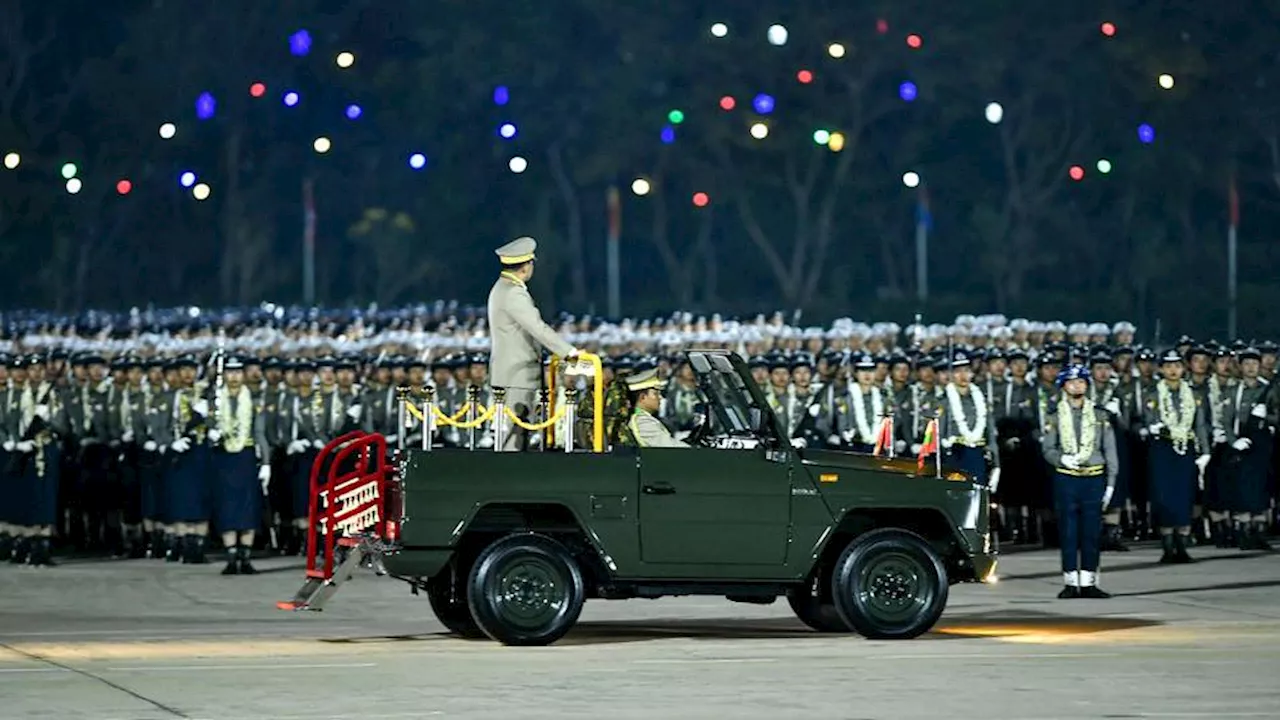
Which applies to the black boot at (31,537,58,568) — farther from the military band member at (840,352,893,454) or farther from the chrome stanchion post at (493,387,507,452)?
the chrome stanchion post at (493,387,507,452)

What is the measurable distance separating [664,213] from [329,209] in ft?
42.5

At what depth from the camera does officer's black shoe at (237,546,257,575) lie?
29853 millimetres

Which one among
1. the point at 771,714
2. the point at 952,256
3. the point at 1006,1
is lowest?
the point at 771,714

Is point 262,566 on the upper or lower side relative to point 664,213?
lower

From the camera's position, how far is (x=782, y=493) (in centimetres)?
2156

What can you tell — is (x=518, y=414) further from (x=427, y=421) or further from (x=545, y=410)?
(x=427, y=421)

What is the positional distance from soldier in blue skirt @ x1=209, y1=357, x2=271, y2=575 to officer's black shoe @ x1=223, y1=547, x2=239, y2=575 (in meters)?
0.35

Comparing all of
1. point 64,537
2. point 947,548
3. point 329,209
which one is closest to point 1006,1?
point 329,209

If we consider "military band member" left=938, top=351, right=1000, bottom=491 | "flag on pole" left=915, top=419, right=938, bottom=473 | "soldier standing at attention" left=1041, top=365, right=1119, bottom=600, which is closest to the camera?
"flag on pole" left=915, top=419, right=938, bottom=473

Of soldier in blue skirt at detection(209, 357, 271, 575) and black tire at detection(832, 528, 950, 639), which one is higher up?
soldier in blue skirt at detection(209, 357, 271, 575)

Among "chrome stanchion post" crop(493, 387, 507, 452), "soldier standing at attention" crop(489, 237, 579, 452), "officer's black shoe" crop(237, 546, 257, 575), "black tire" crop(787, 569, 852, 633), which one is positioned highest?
"soldier standing at attention" crop(489, 237, 579, 452)

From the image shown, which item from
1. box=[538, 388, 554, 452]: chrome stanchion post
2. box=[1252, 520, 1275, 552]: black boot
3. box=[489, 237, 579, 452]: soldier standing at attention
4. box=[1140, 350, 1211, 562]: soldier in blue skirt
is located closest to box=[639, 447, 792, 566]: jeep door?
box=[538, 388, 554, 452]: chrome stanchion post

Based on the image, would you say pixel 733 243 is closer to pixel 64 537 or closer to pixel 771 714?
pixel 64 537

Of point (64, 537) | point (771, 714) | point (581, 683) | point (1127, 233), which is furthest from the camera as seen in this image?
point (1127, 233)
